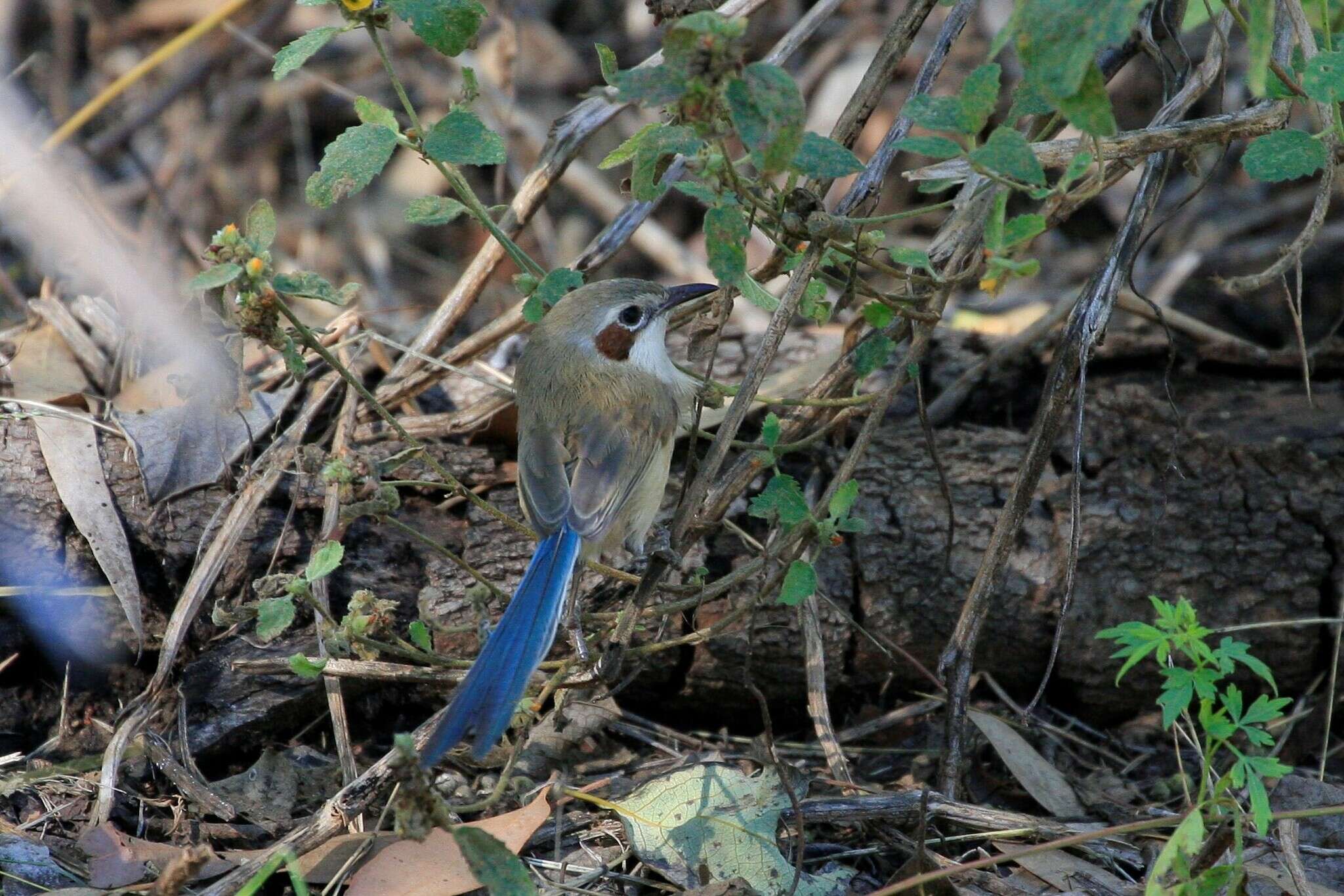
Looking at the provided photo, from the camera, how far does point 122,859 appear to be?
3174 mm

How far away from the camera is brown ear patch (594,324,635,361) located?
13.7 feet

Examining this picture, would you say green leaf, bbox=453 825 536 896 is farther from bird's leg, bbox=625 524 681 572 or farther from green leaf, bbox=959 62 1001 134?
green leaf, bbox=959 62 1001 134

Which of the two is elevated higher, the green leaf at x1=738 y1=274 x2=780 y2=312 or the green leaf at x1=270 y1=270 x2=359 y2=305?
the green leaf at x1=270 y1=270 x2=359 y2=305

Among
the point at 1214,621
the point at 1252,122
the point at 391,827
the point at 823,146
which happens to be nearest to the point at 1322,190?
the point at 1252,122

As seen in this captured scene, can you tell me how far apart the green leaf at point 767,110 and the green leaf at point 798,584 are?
1.06m

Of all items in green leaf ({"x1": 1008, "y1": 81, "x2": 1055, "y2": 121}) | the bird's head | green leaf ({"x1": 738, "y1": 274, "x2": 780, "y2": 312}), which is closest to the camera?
green leaf ({"x1": 1008, "y1": 81, "x2": 1055, "y2": 121})

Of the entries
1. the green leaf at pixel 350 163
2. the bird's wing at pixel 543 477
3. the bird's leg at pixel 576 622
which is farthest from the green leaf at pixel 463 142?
the bird's leg at pixel 576 622

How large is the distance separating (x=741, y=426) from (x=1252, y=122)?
5.95 feet

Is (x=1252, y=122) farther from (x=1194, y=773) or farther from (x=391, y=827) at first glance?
(x=391, y=827)

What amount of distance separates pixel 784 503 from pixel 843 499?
153 millimetres

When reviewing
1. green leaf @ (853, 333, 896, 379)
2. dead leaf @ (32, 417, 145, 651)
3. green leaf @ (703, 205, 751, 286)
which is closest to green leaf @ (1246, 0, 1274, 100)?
green leaf @ (703, 205, 751, 286)

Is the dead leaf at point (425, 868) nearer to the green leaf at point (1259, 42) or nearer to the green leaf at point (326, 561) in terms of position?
the green leaf at point (326, 561)

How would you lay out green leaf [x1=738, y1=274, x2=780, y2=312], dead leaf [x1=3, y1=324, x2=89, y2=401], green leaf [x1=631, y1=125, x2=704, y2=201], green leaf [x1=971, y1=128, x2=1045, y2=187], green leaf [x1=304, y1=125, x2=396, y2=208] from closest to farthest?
green leaf [x1=971, y1=128, x2=1045, y2=187]
green leaf [x1=631, y1=125, x2=704, y2=201]
green leaf [x1=304, y1=125, x2=396, y2=208]
green leaf [x1=738, y1=274, x2=780, y2=312]
dead leaf [x1=3, y1=324, x2=89, y2=401]

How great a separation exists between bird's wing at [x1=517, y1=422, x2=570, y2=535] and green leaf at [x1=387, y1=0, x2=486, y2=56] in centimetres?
120
